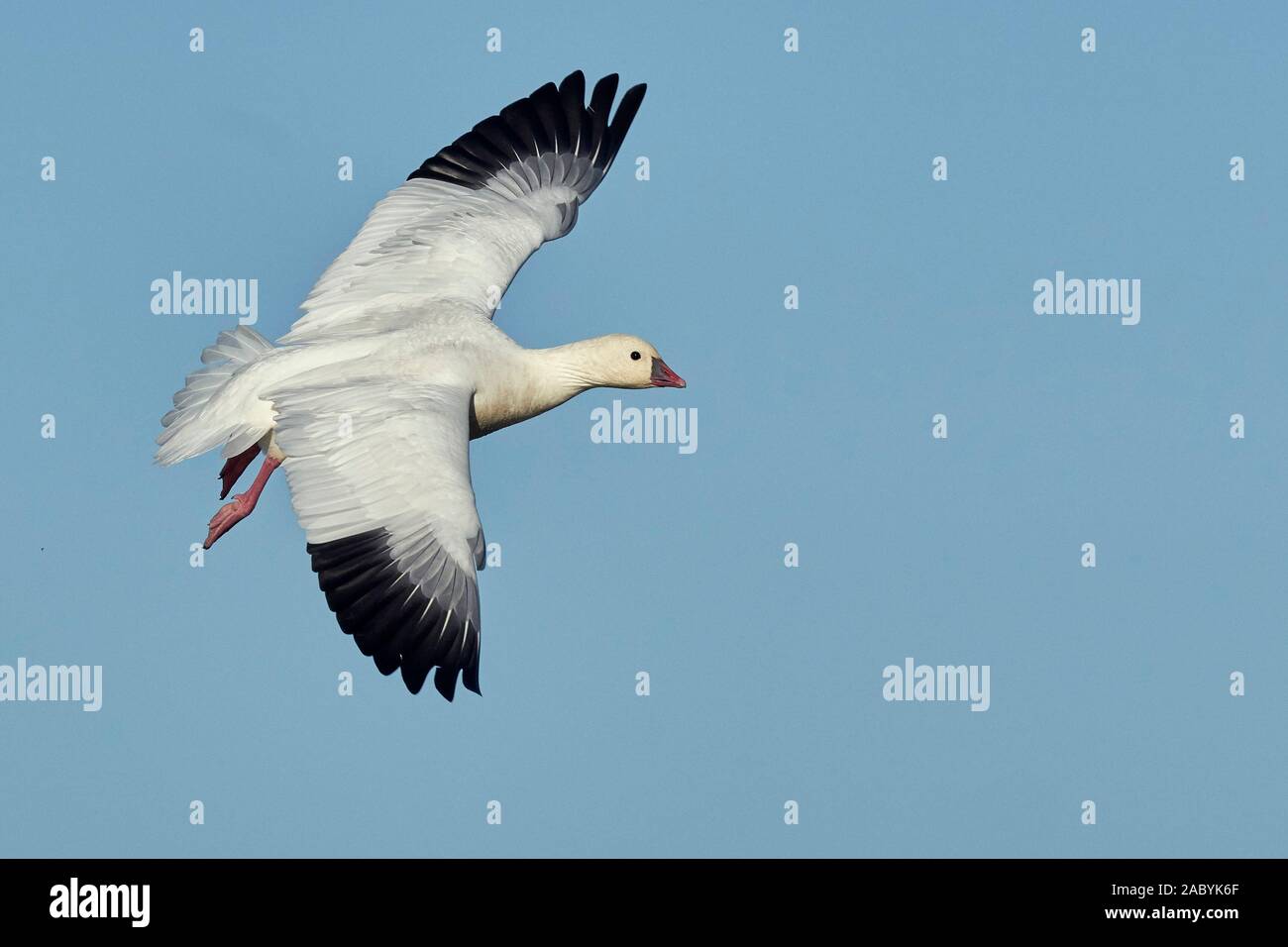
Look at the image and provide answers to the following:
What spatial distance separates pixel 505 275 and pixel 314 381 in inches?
92.1

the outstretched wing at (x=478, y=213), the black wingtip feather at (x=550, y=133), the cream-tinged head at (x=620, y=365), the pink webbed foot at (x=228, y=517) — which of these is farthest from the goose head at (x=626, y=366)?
the pink webbed foot at (x=228, y=517)

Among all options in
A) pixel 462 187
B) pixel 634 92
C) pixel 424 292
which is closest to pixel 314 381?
pixel 424 292

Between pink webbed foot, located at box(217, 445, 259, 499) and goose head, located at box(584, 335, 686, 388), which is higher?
goose head, located at box(584, 335, 686, 388)

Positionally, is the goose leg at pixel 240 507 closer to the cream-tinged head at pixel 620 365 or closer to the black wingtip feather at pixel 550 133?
the cream-tinged head at pixel 620 365

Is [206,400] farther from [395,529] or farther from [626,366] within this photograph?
[626,366]

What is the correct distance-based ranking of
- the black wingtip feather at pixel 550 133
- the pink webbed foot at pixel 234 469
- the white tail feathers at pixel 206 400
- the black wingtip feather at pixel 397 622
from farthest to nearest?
the black wingtip feather at pixel 550 133 < the pink webbed foot at pixel 234 469 < the white tail feathers at pixel 206 400 < the black wingtip feather at pixel 397 622

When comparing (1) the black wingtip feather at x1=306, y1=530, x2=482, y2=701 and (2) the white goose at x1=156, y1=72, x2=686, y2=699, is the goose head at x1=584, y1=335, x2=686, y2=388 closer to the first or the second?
(2) the white goose at x1=156, y1=72, x2=686, y2=699

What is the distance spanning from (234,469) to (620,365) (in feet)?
9.39

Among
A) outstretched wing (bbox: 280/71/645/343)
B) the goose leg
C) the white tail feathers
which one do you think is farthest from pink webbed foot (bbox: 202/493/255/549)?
outstretched wing (bbox: 280/71/645/343)

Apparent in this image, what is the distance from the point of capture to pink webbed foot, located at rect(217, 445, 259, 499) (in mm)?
13656

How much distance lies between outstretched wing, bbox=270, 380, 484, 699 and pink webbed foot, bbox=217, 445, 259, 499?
1.74 metres

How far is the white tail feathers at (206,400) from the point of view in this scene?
41.8 ft

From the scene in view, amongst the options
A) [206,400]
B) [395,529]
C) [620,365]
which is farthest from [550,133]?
[395,529]

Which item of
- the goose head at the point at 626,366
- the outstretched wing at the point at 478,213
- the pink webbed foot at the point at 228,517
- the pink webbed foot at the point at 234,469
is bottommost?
the pink webbed foot at the point at 228,517
